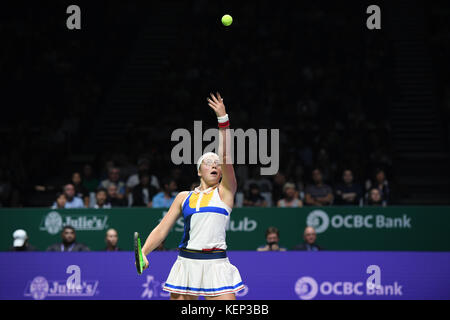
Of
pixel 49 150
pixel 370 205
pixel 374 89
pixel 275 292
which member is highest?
pixel 374 89

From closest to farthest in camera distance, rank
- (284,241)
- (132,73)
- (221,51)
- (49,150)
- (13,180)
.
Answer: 1. (284,241)
2. (13,180)
3. (49,150)
4. (221,51)
5. (132,73)

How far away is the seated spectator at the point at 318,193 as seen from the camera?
43.6 ft

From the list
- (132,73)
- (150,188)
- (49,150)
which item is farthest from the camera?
(132,73)

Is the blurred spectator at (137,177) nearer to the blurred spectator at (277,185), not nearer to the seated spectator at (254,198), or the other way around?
the seated spectator at (254,198)

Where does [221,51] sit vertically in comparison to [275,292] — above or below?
above

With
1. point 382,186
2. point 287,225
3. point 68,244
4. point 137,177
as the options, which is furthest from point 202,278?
point 137,177

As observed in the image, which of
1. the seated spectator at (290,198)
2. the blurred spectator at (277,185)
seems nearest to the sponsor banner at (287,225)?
the seated spectator at (290,198)

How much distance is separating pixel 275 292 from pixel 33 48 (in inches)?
425

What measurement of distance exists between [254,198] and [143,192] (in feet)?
6.50

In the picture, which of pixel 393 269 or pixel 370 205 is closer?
pixel 393 269

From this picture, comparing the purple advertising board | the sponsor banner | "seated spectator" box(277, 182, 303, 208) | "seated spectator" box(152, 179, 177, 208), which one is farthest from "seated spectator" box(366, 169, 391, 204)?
"seated spectator" box(152, 179, 177, 208)

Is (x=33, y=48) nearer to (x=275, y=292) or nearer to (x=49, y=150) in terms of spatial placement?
(x=49, y=150)

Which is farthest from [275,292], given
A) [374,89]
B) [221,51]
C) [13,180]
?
[221,51]

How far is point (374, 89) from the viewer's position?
17.2m
